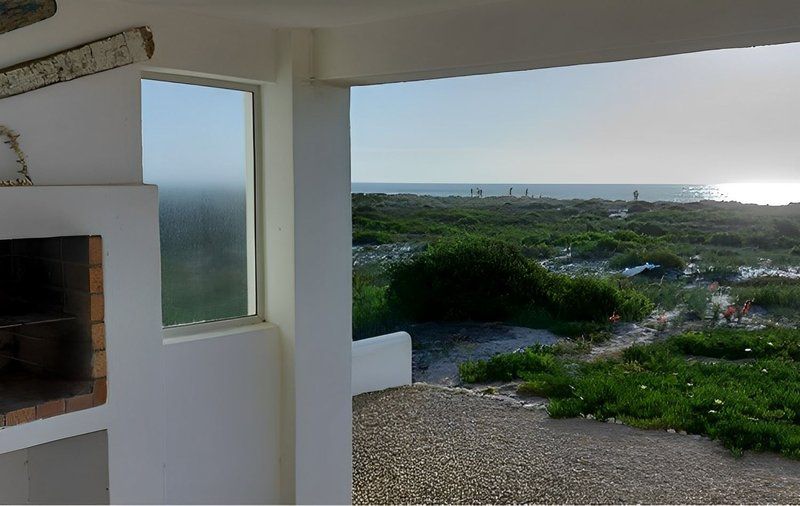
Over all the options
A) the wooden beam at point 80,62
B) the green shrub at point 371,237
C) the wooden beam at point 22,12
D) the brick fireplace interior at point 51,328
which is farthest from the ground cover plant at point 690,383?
the wooden beam at point 22,12

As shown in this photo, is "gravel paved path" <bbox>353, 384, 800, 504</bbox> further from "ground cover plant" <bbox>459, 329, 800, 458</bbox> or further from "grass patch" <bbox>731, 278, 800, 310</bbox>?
"grass patch" <bbox>731, 278, 800, 310</bbox>

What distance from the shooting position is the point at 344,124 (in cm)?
341

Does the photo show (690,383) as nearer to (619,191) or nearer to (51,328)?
(619,191)

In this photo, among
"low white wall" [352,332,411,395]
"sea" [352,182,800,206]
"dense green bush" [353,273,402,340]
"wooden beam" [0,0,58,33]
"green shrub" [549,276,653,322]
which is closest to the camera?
"wooden beam" [0,0,58,33]

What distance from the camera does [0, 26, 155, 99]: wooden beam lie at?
2434 millimetres

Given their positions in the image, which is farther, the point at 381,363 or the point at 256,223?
the point at 381,363

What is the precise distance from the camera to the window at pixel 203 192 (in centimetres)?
314

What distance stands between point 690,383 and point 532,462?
287 centimetres

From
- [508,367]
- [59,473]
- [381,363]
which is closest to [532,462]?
[381,363]

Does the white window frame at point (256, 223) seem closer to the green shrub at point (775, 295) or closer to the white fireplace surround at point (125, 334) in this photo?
the white fireplace surround at point (125, 334)

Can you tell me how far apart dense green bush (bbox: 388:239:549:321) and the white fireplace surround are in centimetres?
671

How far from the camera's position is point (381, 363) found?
22.8 ft

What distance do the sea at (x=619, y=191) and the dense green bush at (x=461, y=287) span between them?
869 millimetres

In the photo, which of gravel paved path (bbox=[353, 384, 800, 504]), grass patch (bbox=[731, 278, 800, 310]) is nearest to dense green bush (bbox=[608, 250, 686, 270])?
grass patch (bbox=[731, 278, 800, 310])
